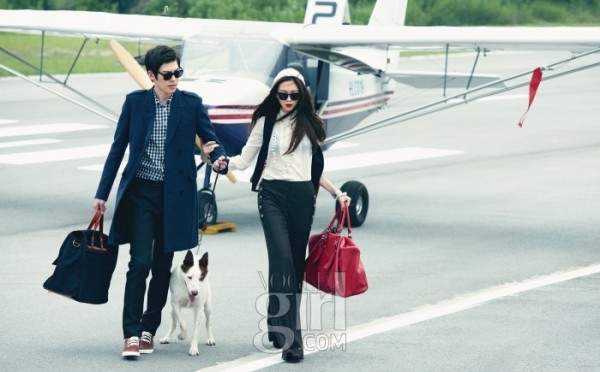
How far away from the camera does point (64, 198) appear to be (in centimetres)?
1498

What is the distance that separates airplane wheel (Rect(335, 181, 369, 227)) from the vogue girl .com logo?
3388 mm

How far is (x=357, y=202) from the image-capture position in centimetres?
1360

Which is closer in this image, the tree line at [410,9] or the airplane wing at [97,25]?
the airplane wing at [97,25]

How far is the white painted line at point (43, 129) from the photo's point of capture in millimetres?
21281

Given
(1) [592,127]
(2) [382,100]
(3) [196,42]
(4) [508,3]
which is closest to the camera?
(3) [196,42]

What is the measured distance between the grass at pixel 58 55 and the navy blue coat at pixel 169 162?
75.3 feet

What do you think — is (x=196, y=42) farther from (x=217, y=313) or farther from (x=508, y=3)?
(x=508, y=3)

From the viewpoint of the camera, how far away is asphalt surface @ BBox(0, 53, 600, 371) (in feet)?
26.8

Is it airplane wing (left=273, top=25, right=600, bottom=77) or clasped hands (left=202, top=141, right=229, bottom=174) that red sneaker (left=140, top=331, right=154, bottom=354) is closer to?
clasped hands (left=202, top=141, right=229, bottom=174)

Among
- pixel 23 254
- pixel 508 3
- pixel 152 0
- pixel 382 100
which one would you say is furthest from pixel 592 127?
pixel 508 3

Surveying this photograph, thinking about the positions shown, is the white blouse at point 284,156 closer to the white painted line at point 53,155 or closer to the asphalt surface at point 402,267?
the asphalt surface at point 402,267

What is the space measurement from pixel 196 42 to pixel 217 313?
527cm

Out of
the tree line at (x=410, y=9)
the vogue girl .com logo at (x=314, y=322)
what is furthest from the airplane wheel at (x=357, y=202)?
the tree line at (x=410, y=9)

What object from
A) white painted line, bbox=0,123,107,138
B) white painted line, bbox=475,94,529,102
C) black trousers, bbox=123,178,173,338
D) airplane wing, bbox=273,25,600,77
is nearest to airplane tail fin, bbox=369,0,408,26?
airplane wing, bbox=273,25,600,77
